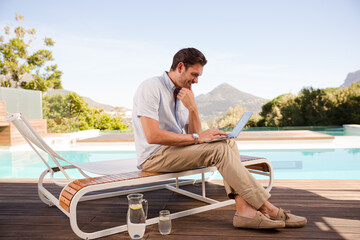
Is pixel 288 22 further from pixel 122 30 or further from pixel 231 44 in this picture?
pixel 122 30

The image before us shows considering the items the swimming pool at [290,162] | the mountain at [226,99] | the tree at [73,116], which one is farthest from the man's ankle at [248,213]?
the mountain at [226,99]

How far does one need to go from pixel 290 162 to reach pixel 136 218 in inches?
211

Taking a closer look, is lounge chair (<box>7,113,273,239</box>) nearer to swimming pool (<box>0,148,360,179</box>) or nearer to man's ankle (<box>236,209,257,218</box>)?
man's ankle (<box>236,209,257,218</box>)

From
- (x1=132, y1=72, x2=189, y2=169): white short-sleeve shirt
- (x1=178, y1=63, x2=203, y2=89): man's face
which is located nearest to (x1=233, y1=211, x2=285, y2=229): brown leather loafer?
(x1=132, y1=72, x2=189, y2=169): white short-sleeve shirt

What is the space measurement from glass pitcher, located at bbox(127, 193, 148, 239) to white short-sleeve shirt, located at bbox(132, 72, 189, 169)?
43 centimetres

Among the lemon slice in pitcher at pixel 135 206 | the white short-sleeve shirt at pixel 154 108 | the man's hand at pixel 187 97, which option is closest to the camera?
the lemon slice in pitcher at pixel 135 206

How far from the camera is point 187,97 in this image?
2.34m

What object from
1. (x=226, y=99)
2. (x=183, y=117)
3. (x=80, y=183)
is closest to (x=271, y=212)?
(x=183, y=117)

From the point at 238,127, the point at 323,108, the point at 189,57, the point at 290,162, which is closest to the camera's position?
the point at 189,57

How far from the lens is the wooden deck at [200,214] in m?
1.95

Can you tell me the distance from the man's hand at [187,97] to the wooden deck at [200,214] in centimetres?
86

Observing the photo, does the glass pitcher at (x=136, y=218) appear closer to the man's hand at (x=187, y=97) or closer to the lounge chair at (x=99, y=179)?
the lounge chair at (x=99, y=179)

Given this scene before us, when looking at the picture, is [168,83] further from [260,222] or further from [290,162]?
[290,162]

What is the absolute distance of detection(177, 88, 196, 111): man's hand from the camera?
2.31 m
